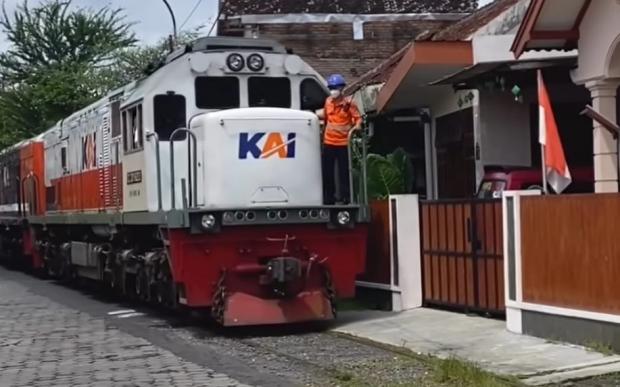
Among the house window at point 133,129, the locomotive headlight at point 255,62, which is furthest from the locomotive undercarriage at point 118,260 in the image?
the locomotive headlight at point 255,62

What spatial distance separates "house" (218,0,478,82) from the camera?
115 feet

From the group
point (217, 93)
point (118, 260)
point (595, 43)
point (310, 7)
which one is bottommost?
point (118, 260)

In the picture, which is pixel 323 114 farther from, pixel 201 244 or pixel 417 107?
pixel 417 107

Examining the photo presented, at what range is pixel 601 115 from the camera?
43.7 ft

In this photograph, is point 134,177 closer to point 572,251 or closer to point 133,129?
point 133,129

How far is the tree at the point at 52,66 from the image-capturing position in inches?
1804

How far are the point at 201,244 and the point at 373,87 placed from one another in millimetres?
8176

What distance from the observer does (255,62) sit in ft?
47.9

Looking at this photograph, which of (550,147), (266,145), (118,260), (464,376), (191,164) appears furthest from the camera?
(118,260)

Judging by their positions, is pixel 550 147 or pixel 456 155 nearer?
pixel 550 147

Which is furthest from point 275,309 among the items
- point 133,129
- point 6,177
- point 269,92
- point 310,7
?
point 310,7

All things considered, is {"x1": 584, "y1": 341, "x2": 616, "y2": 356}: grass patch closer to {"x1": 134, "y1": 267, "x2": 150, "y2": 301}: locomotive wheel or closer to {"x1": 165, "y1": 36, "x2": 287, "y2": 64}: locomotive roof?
{"x1": 165, "y1": 36, "x2": 287, "y2": 64}: locomotive roof

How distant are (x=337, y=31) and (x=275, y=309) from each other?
960 inches

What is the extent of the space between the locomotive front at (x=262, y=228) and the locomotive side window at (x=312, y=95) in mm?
1245
